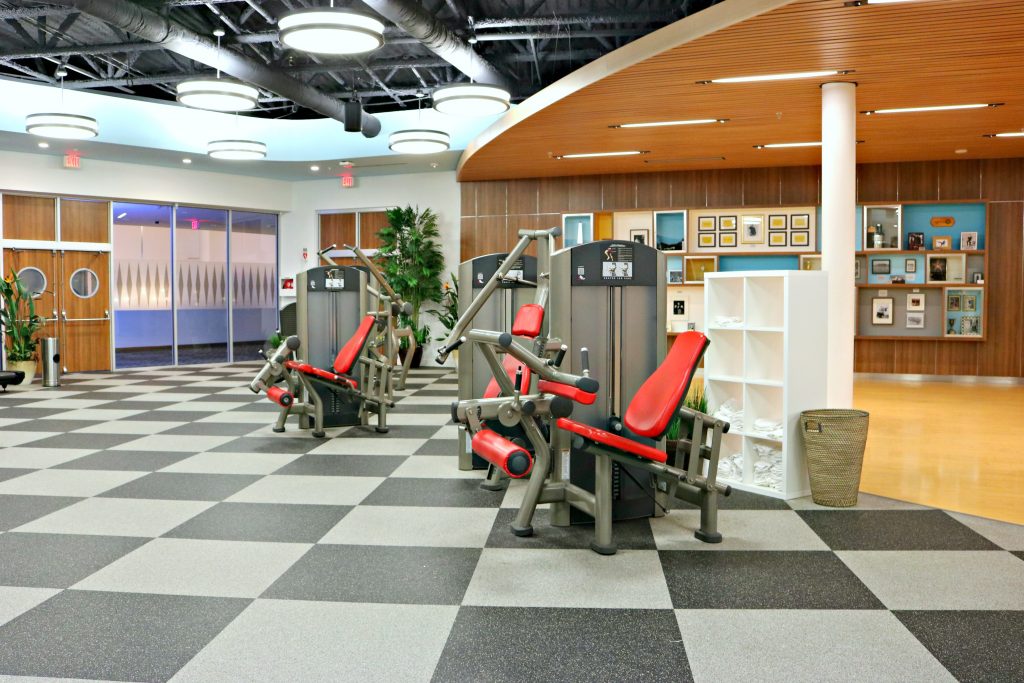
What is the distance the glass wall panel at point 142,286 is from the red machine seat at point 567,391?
35.6ft

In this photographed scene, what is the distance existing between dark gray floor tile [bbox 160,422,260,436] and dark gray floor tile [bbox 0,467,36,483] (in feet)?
4.75

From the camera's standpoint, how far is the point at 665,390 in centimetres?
378

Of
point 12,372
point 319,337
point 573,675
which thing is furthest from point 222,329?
point 573,675

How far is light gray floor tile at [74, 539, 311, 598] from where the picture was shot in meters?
3.13

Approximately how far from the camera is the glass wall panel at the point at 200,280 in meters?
13.1

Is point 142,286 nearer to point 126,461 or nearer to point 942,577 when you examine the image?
point 126,461

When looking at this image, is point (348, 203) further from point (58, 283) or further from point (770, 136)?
point (770, 136)

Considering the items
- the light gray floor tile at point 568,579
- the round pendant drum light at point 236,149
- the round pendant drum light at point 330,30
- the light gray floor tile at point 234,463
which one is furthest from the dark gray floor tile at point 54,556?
the round pendant drum light at point 236,149

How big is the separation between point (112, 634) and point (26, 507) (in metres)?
2.15

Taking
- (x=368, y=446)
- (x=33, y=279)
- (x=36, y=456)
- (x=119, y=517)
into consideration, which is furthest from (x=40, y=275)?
(x=119, y=517)

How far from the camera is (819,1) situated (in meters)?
4.46

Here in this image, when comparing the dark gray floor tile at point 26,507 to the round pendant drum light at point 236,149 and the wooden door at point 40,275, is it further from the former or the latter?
the wooden door at point 40,275

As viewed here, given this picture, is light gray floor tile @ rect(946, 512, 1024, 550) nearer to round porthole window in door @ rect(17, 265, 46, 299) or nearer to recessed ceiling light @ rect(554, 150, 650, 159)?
recessed ceiling light @ rect(554, 150, 650, 159)

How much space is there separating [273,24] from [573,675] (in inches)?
332
